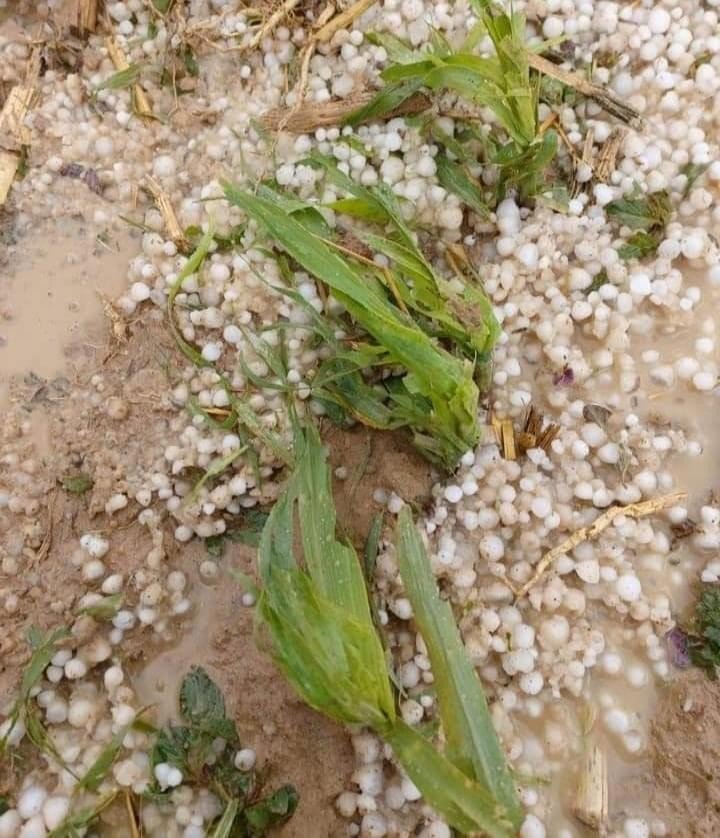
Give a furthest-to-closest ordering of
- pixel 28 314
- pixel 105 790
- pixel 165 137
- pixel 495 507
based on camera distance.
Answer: pixel 165 137
pixel 28 314
pixel 495 507
pixel 105 790

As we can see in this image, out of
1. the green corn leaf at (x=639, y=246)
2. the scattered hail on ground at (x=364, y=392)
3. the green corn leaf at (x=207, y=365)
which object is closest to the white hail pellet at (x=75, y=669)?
the scattered hail on ground at (x=364, y=392)

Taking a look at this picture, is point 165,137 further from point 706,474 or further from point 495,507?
point 706,474

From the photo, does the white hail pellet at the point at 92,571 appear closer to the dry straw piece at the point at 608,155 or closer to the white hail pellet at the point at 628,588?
the white hail pellet at the point at 628,588

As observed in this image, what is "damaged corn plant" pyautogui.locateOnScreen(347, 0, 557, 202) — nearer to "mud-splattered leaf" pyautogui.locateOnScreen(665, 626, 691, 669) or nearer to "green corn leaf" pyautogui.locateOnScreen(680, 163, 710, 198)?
"green corn leaf" pyautogui.locateOnScreen(680, 163, 710, 198)

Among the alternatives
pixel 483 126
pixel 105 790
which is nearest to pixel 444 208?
pixel 483 126

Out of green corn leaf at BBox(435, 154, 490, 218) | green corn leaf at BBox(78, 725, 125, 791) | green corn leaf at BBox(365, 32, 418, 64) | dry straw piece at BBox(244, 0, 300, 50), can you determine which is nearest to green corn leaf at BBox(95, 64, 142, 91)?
dry straw piece at BBox(244, 0, 300, 50)

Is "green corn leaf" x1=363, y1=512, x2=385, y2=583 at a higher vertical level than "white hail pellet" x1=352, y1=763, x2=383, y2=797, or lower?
higher

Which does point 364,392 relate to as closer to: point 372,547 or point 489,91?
point 372,547
